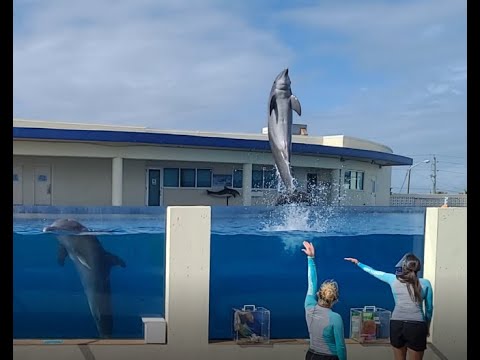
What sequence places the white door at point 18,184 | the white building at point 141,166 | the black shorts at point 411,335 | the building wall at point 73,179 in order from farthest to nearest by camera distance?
the white building at point 141,166
the building wall at point 73,179
the white door at point 18,184
the black shorts at point 411,335

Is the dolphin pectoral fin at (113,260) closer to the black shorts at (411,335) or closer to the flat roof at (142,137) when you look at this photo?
the black shorts at (411,335)

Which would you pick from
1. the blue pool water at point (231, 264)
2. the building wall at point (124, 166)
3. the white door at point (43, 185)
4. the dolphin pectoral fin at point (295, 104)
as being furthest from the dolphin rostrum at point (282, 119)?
the white door at point (43, 185)

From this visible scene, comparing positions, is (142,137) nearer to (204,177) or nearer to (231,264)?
(204,177)

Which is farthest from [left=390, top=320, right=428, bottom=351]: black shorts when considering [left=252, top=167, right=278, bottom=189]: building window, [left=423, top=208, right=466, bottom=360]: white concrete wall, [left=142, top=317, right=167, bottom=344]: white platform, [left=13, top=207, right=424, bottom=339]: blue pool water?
[left=252, top=167, right=278, bottom=189]: building window

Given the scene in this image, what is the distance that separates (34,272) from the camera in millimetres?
5559

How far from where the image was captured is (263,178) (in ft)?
52.4

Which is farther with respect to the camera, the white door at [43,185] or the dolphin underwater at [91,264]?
the white door at [43,185]

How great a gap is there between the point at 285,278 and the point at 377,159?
13.8 metres

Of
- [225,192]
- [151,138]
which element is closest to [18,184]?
[151,138]

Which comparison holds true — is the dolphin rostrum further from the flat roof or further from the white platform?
the flat roof

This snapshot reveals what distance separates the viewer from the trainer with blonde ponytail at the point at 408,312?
17.9ft

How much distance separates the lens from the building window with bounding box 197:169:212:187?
1557 centimetres

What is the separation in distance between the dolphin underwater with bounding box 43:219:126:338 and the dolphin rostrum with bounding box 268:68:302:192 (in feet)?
8.59

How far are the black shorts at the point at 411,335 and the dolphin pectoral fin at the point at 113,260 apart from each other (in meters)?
2.62
